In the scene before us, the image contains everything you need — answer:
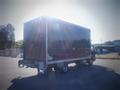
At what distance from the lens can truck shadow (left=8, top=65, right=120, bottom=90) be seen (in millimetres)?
3938

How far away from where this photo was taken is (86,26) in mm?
4367

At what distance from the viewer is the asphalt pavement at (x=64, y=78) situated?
3967 millimetres

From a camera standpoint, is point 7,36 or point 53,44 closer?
point 53,44

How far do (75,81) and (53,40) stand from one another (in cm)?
Result: 134

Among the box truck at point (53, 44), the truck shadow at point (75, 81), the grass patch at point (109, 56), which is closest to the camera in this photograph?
the truck shadow at point (75, 81)

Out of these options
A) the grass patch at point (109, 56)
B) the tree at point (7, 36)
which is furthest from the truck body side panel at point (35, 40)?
the grass patch at point (109, 56)

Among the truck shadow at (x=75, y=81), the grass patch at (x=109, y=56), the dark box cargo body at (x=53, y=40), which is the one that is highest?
the dark box cargo body at (x=53, y=40)

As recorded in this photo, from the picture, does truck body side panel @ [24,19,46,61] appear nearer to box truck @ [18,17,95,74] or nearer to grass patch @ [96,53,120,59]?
box truck @ [18,17,95,74]

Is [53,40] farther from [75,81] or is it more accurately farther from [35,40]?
[75,81]

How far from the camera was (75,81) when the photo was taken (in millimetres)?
4215

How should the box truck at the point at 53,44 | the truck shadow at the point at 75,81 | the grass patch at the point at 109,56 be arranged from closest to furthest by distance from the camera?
the truck shadow at the point at 75,81
the box truck at the point at 53,44
the grass patch at the point at 109,56

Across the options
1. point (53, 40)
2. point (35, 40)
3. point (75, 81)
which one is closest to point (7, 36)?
point (35, 40)

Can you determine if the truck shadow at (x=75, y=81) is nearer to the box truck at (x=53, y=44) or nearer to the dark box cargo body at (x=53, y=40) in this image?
the box truck at (x=53, y=44)

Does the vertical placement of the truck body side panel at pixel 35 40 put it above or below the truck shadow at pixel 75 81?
above
